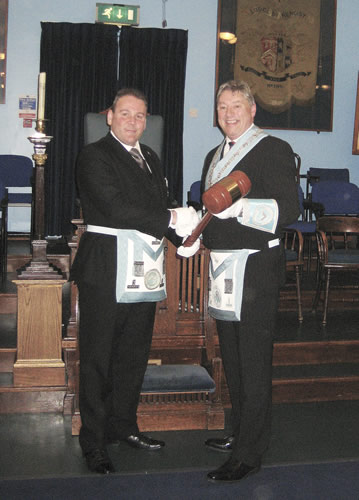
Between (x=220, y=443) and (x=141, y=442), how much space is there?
0.35 metres

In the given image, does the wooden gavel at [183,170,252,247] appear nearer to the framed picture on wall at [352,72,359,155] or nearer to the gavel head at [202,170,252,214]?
the gavel head at [202,170,252,214]

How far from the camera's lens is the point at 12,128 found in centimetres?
643

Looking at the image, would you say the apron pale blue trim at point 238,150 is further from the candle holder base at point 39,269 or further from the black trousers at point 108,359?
the candle holder base at point 39,269

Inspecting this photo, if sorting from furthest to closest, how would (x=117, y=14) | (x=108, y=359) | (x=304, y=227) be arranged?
(x=117, y=14)
(x=304, y=227)
(x=108, y=359)

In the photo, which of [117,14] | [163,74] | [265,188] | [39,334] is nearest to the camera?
[265,188]

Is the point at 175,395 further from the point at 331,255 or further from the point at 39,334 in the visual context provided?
the point at 331,255

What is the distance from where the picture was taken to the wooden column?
2.81m

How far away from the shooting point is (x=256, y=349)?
204cm

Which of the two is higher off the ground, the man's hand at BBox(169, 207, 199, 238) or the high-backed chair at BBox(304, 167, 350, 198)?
the high-backed chair at BBox(304, 167, 350, 198)

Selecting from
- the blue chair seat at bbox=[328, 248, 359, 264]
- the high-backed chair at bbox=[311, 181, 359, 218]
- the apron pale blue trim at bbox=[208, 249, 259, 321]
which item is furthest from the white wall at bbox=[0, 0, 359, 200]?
the apron pale blue trim at bbox=[208, 249, 259, 321]

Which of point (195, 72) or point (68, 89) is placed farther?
point (195, 72)

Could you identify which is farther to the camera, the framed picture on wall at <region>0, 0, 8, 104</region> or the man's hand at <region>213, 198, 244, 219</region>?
the framed picture on wall at <region>0, 0, 8, 104</region>

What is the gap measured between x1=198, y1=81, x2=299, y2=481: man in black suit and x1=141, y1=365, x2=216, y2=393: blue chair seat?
49cm

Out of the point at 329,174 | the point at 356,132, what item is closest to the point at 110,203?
the point at 329,174
